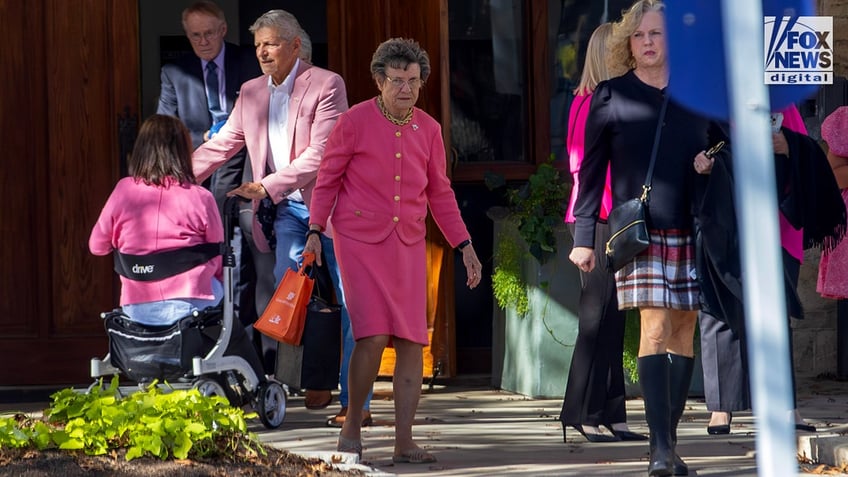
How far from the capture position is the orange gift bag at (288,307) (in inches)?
297

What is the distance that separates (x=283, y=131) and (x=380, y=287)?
170cm

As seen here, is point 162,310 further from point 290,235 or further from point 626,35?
point 626,35

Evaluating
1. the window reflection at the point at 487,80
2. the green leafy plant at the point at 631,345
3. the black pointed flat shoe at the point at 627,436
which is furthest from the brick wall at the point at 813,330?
the black pointed flat shoe at the point at 627,436

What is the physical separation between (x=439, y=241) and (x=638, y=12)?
3.43 m

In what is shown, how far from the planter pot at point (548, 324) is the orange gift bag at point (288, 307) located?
6.33ft

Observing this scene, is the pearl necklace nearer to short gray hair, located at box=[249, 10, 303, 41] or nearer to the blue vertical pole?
short gray hair, located at box=[249, 10, 303, 41]

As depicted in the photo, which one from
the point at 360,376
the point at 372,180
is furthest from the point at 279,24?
the point at 360,376

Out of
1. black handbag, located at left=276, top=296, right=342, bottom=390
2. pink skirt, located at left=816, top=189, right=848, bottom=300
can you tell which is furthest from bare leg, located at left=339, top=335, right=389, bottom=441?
pink skirt, located at left=816, top=189, right=848, bottom=300

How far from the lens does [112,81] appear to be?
9391 millimetres

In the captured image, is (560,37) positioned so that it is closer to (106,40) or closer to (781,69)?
(106,40)

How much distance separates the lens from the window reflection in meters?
10.1

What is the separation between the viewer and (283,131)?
26.6ft

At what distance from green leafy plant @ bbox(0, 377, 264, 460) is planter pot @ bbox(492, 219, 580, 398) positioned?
11.1 feet

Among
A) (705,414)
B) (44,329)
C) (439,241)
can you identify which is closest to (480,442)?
(705,414)
